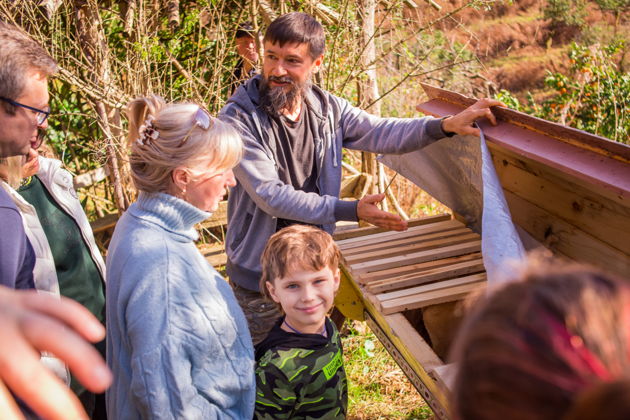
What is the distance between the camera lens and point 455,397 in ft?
2.43

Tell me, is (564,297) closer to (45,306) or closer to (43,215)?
(45,306)

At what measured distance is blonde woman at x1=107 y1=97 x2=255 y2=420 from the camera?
180 cm

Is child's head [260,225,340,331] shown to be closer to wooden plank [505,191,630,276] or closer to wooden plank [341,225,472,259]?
wooden plank [341,225,472,259]

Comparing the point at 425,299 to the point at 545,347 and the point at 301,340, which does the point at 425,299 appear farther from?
the point at 545,347

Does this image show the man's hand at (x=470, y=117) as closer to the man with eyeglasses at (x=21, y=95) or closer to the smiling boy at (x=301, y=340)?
the smiling boy at (x=301, y=340)

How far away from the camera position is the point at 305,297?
2246 millimetres

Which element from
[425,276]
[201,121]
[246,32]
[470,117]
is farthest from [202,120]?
[246,32]

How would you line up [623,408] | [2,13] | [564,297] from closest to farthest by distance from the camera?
[623,408]
[564,297]
[2,13]

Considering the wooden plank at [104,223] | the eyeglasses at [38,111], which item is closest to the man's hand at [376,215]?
the eyeglasses at [38,111]

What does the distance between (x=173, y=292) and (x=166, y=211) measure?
28 centimetres

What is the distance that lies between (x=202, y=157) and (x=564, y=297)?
4.86ft

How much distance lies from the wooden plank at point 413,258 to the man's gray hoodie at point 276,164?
11.0 inches

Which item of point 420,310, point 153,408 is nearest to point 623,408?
point 153,408

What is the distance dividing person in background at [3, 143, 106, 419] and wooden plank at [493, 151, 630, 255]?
187 centimetres
